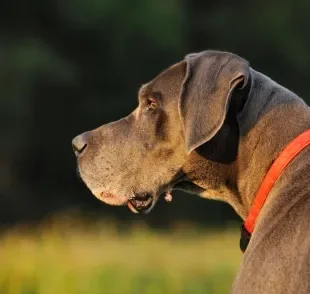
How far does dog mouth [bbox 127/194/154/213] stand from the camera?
549cm

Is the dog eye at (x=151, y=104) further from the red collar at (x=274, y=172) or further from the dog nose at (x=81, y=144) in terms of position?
the red collar at (x=274, y=172)

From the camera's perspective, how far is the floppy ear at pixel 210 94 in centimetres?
487

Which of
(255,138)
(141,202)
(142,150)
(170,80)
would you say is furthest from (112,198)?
(255,138)

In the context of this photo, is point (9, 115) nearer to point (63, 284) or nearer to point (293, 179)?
point (63, 284)

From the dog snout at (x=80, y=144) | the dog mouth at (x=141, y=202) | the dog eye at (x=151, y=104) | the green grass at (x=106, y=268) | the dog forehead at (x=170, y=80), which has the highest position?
the dog forehead at (x=170, y=80)

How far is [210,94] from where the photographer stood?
4.92 meters

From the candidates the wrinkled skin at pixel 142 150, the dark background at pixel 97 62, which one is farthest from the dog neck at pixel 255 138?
the dark background at pixel 97 62

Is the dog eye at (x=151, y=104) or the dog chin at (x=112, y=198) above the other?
the dog eye at (x=151, y=104)

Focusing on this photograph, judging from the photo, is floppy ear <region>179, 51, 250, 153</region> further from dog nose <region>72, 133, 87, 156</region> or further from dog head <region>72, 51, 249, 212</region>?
dog nose <region>72, 133, 87, 156</region>

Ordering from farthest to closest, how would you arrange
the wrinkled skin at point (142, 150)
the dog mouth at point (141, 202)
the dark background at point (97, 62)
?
the dark background at point (97, 62) < the dog mouth at point (141, 202) < the wrinkled skin at point (142, 150)

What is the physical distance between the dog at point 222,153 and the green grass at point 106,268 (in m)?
4.02

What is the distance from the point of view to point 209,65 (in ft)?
16.5

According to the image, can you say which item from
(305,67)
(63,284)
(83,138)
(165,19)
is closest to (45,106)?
(165,19)

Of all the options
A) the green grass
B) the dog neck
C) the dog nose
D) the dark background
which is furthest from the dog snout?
the dark background
